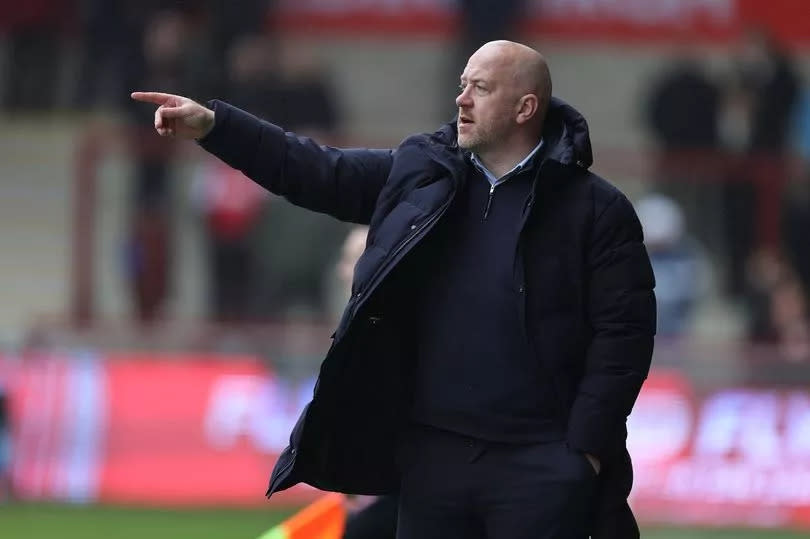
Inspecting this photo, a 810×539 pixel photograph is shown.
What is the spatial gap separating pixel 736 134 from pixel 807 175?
4.49ft

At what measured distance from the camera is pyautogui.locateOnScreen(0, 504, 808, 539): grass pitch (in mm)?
11133

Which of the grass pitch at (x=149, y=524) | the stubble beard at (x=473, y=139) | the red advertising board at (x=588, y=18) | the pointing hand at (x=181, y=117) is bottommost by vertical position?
the grass pitch at (x=149, y=524)

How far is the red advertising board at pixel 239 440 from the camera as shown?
12.4 m

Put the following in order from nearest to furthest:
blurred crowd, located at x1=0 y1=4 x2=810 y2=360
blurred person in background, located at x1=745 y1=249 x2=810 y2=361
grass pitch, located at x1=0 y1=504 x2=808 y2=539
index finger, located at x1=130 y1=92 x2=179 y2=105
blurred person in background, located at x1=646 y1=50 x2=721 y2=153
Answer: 1. index finger, located at x1=130 y1=92 x2=179 y2=105
2. grass pitch, located at x1=0 y1=504 x2=808 y2=539
3. blurred crowd, located at x1=0 y1=4 x2=810 y2=360
4. blurred person in background, located at x1=745 y1=249 x2=810 y2=361
5. blurred person in background, located at x1=646 y1=50 x2=721 y2=153

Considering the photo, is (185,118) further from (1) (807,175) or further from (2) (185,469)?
(1) (807,175)

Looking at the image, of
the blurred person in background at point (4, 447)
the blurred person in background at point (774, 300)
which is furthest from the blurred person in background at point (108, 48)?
the blurred person in background at point (774, 300)

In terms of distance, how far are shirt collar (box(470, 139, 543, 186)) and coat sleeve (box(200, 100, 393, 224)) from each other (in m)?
0.28

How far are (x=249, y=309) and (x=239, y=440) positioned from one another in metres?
1.13

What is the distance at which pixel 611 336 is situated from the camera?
5.53m

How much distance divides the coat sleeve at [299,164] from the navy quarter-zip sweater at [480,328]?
0.28 m

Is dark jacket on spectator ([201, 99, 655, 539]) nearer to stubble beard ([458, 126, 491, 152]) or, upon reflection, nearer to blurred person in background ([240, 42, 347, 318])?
stubble beard ([458, 126, 491, 152])

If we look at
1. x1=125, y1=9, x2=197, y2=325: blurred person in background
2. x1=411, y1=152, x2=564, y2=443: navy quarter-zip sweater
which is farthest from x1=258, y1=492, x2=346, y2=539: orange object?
x1=125, y1=9, x2=197, y2=325: blurred person in background

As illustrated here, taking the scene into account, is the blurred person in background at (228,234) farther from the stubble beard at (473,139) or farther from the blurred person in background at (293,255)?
the stubble beard at (473,139)

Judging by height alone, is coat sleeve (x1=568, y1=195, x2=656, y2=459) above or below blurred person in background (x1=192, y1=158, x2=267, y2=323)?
above
